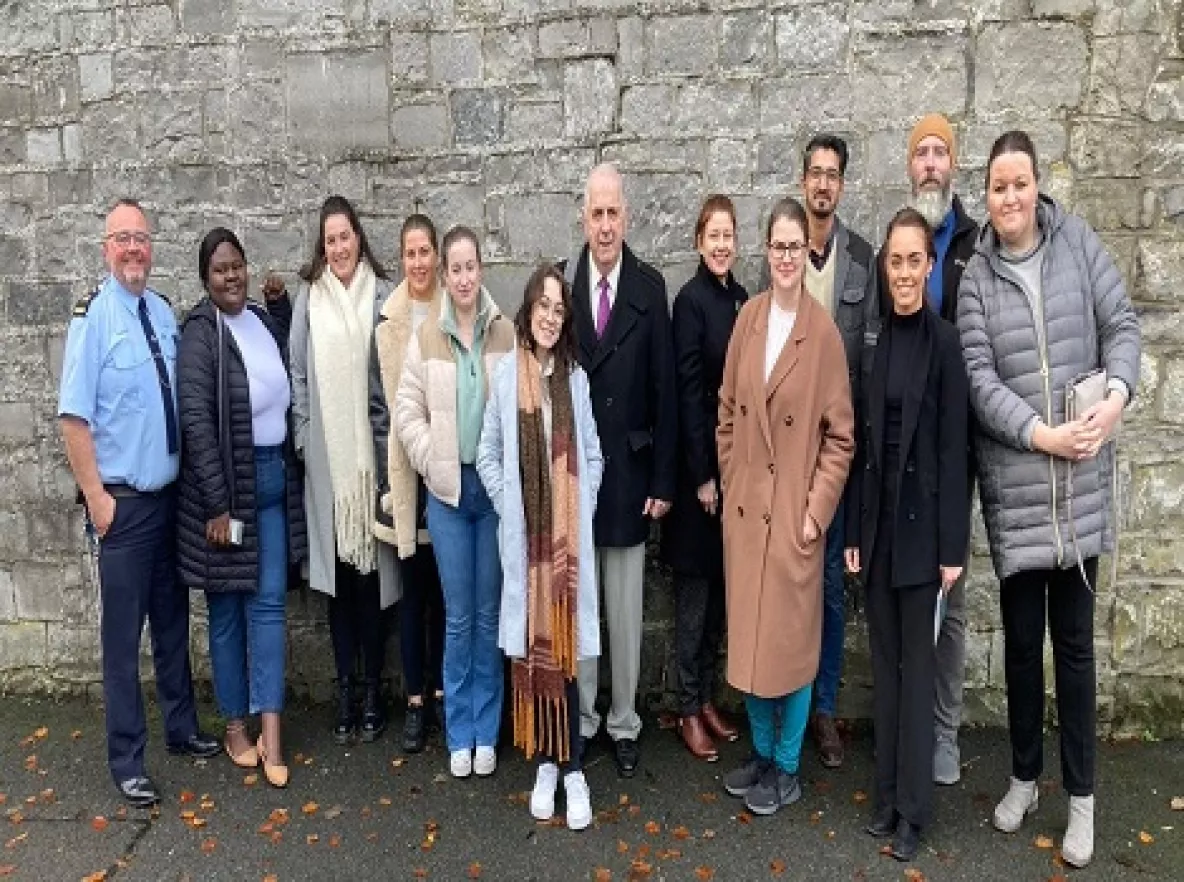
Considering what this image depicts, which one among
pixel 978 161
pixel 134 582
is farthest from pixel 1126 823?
pixel 134 582

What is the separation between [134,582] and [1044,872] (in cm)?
341

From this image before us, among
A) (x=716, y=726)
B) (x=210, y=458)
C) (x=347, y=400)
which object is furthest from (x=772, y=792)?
(x=210, y=458)

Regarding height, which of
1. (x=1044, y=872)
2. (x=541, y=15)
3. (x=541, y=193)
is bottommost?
(x=1044, y=872)

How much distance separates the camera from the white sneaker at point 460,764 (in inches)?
161

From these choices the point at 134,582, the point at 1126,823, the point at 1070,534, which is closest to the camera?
the point at 1070,534

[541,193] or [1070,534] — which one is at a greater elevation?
[541,193]

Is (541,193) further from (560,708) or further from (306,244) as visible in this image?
(560,708)

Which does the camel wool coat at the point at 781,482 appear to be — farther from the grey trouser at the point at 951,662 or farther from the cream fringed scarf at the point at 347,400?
the cream fringed scarf at the point at 347,400

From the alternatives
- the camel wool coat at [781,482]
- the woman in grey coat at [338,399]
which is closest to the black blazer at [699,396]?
the camel wool coat at [781,482]

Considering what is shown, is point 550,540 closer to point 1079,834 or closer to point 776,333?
point 776,333

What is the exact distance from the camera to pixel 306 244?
15.4ft

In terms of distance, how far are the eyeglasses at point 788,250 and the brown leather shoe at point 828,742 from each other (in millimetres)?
1903

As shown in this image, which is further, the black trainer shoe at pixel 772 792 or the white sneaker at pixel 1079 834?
the black trainer shoe at pixel 772 792

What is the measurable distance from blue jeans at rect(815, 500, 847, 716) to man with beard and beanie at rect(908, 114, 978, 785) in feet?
1.25
